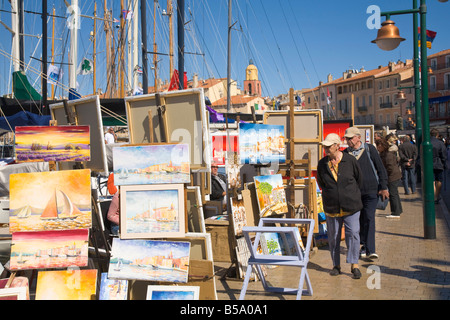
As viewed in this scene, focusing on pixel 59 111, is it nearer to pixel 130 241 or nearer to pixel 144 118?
pixel 144 118

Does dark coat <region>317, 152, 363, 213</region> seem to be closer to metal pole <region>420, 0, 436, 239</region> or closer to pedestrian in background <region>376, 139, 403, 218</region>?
metal pole <region>420, 0, 436, 239</region>

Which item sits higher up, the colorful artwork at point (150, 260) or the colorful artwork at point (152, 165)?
the colorful artwork at point (152, 165)

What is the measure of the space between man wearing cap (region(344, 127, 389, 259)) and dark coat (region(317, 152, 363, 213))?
1.63ft

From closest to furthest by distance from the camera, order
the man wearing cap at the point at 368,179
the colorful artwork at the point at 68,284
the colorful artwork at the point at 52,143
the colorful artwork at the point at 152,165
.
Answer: the colorful artwork at the point at 68,284 < the colorful artwork at the point at 152,165 < the colorful artwork at the point at 52,143 < the man wearing cap at the point at 368,179

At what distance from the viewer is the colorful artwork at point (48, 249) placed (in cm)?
495

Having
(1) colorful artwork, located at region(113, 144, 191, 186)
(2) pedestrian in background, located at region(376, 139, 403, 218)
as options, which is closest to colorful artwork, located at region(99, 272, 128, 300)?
(1) colorful artwork, located at region(113, 144, 191, 186)

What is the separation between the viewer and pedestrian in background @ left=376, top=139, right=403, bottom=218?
9758 mm

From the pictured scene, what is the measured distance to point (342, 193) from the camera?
652 cm

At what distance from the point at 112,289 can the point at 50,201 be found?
99cm

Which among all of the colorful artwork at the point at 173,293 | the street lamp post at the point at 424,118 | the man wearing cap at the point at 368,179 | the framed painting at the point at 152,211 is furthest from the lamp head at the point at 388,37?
the colorful artwork at the point at 173,293

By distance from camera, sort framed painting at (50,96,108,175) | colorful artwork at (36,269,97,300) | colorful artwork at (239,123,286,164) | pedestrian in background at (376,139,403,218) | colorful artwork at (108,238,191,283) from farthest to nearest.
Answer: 1. pedestrian in background at (376,139,403,218)
2. colorful artwork at (239,123,286,164)
3. framed painting at (50,96,108,175)
4. colorful artwork at (36,269,97,300)
5. colorful artwork at (108,238,191,283)

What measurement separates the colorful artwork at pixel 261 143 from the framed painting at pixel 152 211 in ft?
8.21

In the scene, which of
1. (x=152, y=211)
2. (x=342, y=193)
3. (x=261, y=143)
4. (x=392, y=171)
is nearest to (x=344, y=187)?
(x=342, y=193)

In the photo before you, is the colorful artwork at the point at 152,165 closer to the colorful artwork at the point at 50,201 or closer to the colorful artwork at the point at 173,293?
the colorful artwork at the point at 50,201
